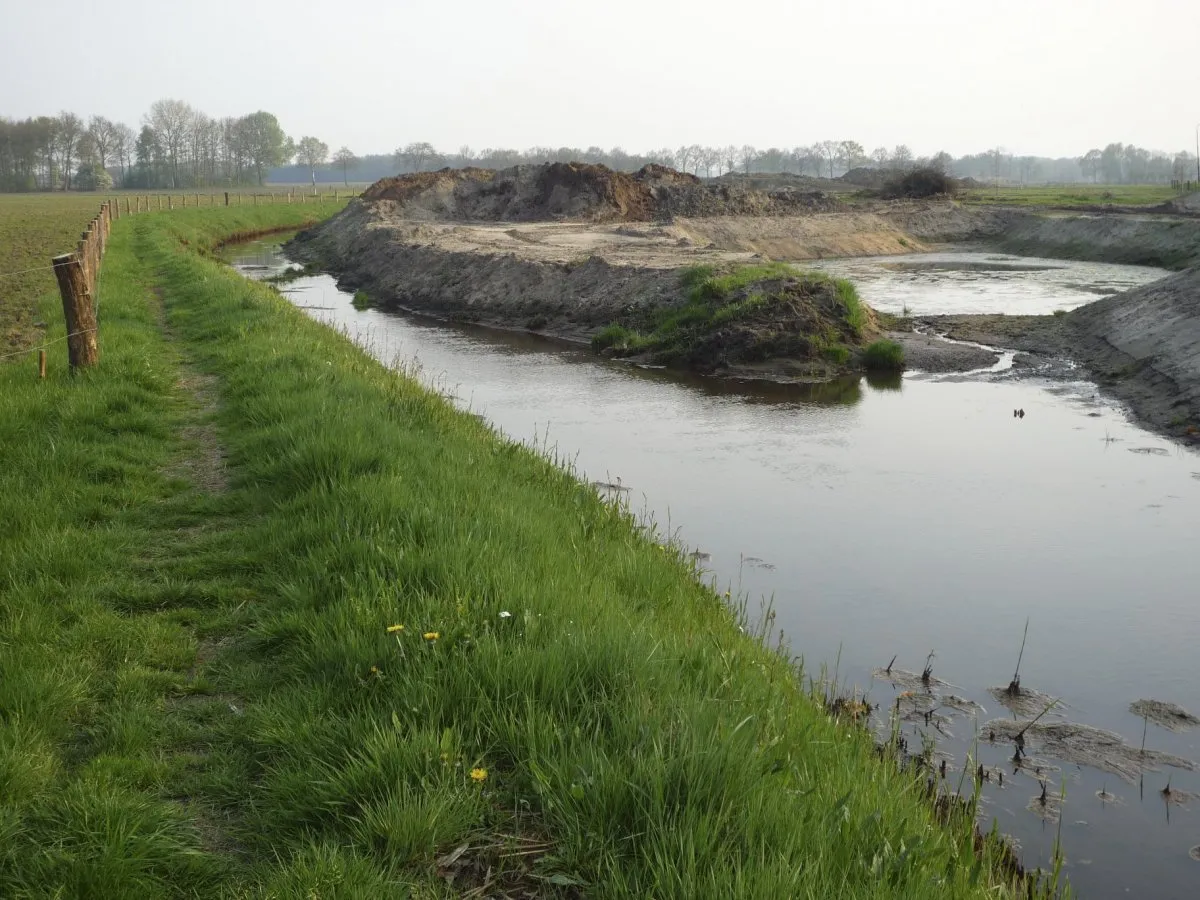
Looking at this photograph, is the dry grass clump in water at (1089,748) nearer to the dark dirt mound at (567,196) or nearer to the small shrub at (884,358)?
the small shrub at (884,358)

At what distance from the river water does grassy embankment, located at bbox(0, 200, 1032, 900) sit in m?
1.36

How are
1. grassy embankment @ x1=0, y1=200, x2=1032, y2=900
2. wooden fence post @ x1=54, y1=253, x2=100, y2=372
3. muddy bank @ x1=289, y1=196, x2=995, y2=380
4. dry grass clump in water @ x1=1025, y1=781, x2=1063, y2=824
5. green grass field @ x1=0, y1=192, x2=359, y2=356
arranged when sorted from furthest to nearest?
1. muddy bank @ x1=289, y1=196, x2=995, y2=380
2. green grass field @ x1=0, y1=192, x2=359, y2=356
3. wooden fence post @ x1=54, y1=253, x2=100, y2=372
4. dry grass clump in water @ x1=1025, y1=781, x2=1063, y2=824
5. grassy embankment @ x1=0, y1=200, x2=1032, y2=900

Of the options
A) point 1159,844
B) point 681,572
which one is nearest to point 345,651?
point 681,572

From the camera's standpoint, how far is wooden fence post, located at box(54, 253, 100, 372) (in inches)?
454

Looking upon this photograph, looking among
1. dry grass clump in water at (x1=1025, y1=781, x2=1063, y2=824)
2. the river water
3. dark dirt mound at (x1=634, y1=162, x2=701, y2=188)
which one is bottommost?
dry grass clump in water at (x1=1025, y1=781, x2=1063, y2=824)

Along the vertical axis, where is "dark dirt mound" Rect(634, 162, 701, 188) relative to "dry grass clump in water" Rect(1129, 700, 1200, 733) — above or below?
above

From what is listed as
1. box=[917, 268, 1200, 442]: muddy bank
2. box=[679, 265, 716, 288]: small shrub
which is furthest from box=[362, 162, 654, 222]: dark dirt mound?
box=[917, 268, 1200, 442]: muddy bank

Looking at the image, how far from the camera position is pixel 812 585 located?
8.53 meters

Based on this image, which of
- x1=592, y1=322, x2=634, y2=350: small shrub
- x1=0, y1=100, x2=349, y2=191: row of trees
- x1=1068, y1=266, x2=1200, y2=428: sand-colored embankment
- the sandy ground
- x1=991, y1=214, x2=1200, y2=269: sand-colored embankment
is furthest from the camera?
x1=0, y1=100, x2=349, y2=191: row of trees

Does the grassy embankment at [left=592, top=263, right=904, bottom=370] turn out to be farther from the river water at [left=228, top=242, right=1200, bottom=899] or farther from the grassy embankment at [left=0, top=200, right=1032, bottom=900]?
the grassy embankment at [left=0, top=200, right=1032, bottom=900]

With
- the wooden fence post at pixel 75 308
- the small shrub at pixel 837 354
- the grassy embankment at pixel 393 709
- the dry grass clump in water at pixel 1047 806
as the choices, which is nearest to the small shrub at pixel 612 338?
the small shrub at pixel 837 354

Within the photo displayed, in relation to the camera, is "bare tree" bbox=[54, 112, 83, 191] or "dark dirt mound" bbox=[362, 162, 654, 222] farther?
"bare tree" bbox=[54, 112, 83, 191]

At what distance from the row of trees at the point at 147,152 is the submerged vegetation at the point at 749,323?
140 meters

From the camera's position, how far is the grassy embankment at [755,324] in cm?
1928
